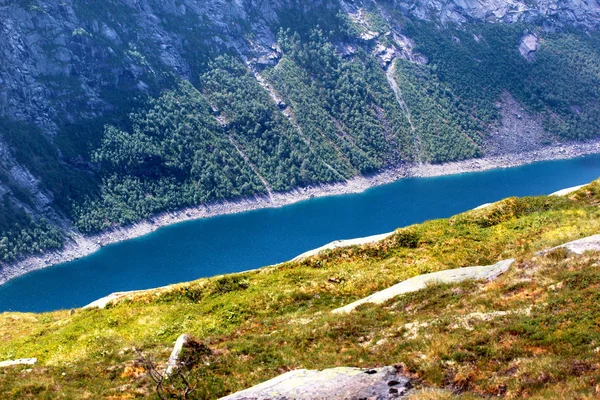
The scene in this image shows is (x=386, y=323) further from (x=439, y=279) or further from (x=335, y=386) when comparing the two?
(x=335, y=386)

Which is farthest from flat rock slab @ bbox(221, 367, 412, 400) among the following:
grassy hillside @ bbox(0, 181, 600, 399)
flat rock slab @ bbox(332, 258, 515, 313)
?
flat rock slab @ bbox(332, 258, 515, 313)

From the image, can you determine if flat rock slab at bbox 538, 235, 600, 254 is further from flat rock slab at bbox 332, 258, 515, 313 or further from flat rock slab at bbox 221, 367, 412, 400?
flat rock slab at bbox 221, 367, 412, 400

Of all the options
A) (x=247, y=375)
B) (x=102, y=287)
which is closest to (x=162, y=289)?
(x=247, y=375)

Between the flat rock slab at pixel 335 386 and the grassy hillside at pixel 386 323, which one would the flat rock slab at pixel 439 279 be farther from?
the flat rock slab at pixel 335 386

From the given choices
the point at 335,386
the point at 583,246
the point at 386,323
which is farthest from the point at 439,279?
the point at 335,386

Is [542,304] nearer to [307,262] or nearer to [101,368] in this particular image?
[101,368]

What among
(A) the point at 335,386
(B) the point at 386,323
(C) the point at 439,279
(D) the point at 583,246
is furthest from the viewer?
(C) the point at 439,279

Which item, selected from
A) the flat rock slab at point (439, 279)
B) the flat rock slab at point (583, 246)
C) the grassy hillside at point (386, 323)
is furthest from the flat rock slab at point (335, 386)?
the flat rock slab at point (583, 246)
